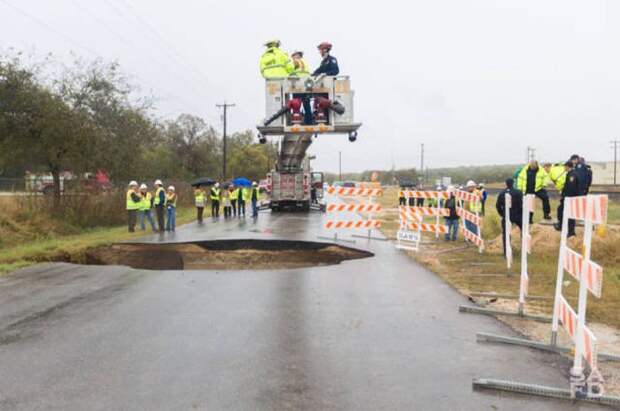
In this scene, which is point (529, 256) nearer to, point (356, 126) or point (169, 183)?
point (356, 126)

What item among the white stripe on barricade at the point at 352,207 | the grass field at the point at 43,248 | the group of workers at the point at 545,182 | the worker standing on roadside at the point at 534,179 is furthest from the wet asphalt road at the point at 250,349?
the white stripe on barricade at the point at 352,207

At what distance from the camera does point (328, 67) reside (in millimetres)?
18719

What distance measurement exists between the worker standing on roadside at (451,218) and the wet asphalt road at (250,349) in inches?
276

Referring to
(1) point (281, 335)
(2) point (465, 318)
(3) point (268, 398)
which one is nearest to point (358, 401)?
(3) point (268, 398)

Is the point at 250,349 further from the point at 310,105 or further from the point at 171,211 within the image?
the point at 171,211

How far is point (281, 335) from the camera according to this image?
5965 mm

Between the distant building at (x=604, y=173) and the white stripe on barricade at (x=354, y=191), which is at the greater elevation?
the distant building at (x=604, y=173)

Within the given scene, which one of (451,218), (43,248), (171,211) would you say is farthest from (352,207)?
(43,248)

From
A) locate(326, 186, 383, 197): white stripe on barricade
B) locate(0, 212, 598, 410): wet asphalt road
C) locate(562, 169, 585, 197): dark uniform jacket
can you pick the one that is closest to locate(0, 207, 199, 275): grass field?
locate(0, 212, 598, 410): wet asphalt road

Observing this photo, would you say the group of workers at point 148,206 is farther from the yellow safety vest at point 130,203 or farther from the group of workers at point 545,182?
the group of workers at point 545,182

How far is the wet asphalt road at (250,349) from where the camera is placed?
165 inches

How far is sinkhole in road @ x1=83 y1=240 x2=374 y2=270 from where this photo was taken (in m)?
13.9

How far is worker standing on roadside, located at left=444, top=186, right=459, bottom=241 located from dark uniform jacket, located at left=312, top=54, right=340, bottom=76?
5.79m

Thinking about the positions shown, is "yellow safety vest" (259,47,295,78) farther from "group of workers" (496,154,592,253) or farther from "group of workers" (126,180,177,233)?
"group of workers" (496,154,592,253)
